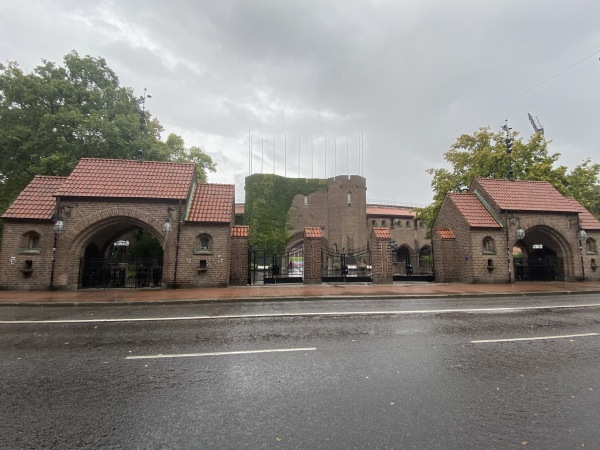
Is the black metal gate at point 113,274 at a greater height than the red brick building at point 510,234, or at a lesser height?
lesser

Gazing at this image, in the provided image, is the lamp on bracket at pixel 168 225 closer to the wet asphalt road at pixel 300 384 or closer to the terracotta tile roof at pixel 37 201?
the terracotta tile roof at pixel 37 201

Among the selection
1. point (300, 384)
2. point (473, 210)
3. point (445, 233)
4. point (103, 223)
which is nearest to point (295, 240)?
point (445, 233)

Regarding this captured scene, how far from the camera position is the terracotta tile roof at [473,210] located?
1859 centimetres

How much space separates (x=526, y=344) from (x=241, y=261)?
Result: 1316 cm

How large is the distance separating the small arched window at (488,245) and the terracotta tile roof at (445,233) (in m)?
1.68

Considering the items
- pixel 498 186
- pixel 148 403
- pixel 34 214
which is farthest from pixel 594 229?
pixel 34 214

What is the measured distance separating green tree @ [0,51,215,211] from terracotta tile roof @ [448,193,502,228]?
893 inches

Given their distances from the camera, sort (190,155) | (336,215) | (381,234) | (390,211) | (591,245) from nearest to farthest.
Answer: (381,234) < (591,245) < (190,155) < (336,215) < (390,211)

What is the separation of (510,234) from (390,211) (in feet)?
104

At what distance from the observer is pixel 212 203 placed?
17281 millimetres

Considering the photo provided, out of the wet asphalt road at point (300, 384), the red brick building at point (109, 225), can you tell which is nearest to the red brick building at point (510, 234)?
the wet asphalt road at point (300, 384)

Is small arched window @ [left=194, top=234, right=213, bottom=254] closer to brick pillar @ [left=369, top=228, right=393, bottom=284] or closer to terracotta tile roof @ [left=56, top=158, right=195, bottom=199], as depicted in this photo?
terracotta tile roof @ [left=56, top=158, right=195, bottom=199]

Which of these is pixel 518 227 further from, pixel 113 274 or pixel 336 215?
pixel 336 215

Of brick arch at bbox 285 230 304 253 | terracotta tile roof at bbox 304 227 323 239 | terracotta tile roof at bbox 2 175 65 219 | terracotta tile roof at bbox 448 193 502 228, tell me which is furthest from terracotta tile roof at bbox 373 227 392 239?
brick arch at bbox 285 230 304 253
